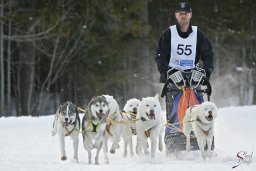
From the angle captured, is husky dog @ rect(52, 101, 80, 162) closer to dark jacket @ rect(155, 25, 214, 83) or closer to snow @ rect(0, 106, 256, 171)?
snow @ rect(0, 106, 256, 171)

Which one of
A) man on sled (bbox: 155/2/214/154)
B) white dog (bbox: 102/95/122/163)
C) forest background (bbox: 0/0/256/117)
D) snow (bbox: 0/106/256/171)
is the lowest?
snow (bbox: 0/106/256/171)

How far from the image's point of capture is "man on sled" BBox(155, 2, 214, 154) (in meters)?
7.90

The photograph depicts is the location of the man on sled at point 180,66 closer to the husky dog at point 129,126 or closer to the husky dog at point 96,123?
the husky dog at point 129,126

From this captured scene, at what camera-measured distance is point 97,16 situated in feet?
76.4

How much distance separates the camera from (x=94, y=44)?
2330 centimetres

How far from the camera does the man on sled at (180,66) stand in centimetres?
790

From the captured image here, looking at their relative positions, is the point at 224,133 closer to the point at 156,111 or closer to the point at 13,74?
the point at 156,111

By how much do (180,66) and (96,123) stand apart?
4.37ft

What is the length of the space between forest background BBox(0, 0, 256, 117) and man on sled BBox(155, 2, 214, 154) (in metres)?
13.4

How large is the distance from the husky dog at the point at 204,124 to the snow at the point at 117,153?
0.55 ft

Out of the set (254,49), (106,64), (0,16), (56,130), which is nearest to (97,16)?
(106,64)

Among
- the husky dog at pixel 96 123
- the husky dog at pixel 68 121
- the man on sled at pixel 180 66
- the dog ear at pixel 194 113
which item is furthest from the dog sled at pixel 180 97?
the husky dog at pixel 68 121

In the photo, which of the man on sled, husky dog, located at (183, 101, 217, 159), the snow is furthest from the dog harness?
the snow

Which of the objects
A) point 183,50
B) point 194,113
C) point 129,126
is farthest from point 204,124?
point 129,126
